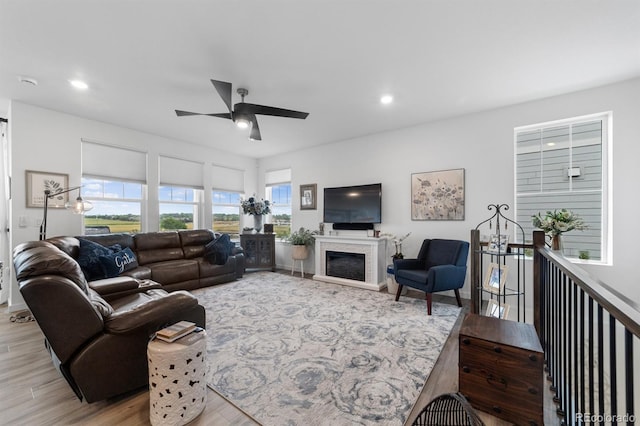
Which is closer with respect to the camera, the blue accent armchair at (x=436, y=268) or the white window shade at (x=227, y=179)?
the blue accent armchair at (x=436, y=268)

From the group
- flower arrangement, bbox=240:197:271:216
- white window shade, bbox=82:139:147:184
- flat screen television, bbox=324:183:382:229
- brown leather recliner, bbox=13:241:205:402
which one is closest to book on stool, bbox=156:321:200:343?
brown leather recliner, bbox=13:241:205:402

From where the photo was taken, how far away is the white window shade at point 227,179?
6176 mm

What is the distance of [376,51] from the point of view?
2.55 metres

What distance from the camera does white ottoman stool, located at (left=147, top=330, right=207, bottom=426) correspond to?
161cm

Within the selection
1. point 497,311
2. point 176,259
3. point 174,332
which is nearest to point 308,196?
point 176,259

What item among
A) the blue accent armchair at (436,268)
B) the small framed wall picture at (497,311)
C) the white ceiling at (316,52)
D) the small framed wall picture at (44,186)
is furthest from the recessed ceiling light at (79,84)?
the small framed wall picture at (497,311)

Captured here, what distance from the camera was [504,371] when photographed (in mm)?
1658

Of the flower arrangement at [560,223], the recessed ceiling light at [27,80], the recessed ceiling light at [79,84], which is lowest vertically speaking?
the flower arrangement at [560,223]

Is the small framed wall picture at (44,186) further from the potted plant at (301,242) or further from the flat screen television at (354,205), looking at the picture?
the flat screen television at (354,205)

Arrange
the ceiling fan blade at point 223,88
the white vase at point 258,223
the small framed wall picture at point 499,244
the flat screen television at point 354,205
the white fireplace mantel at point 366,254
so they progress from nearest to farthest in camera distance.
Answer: the ceiling fan blade at point 223,88
the small framed wall picture at point 499,244
the white fireplace mantel at point 366,254
the flat screen television at point 354,205
the white vase at point 258,223

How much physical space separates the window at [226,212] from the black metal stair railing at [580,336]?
226 inches

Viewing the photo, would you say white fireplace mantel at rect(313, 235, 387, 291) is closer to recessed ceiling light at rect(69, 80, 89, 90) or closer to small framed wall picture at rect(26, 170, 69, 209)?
recessed ceiling light at rect(69, 80, 89, 90)

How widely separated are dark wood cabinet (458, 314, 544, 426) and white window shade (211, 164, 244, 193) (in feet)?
18.6

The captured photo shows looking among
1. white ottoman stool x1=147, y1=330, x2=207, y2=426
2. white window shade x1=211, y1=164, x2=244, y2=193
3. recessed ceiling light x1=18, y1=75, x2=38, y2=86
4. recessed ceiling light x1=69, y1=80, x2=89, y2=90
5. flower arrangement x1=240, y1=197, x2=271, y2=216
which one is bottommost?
white ottoman stool x1=147, y1=330, x2=207, y2=426
